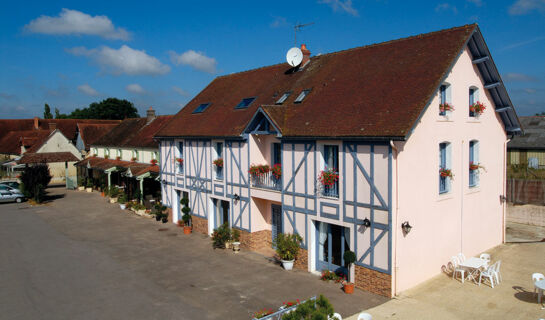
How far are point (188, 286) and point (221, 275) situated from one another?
1.38m

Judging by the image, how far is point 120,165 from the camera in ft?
103

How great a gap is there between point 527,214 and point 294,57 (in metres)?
13.1

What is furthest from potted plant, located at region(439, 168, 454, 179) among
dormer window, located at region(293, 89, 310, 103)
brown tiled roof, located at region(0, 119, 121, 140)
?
brown tiled roof, located at region(0, 119, 121, 140)

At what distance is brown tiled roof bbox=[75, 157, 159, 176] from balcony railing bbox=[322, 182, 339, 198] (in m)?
15.0

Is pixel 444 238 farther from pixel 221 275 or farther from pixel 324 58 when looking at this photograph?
pixel 324 58

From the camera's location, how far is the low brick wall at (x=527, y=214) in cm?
1805

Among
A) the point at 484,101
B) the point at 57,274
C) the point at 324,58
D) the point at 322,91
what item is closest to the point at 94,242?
the point at 57,274

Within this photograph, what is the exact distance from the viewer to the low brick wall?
18047mm

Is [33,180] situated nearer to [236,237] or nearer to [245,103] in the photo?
[245,103]

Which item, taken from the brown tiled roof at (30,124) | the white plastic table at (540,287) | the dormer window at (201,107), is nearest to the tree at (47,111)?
the brown tiled roof at (30,124)

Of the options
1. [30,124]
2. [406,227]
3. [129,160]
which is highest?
[30,124]

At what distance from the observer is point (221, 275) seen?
13930 millimetres

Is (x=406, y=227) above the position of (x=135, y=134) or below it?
below

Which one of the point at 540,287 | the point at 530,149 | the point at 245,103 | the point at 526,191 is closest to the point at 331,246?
the point at 540,287
